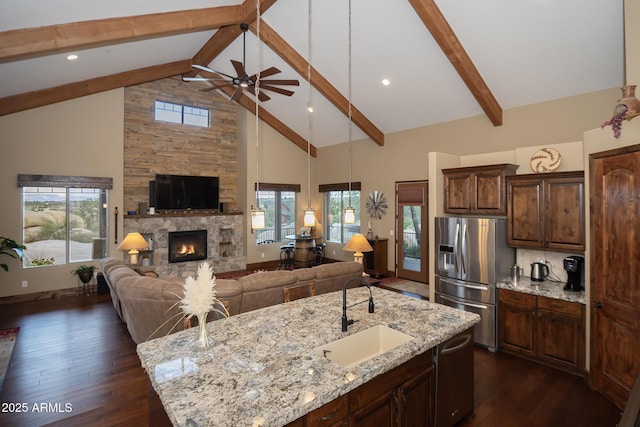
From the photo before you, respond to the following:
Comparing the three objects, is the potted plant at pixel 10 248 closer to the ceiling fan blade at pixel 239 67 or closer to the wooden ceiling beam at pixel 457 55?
the ceiling fan blade at pixel 239 67

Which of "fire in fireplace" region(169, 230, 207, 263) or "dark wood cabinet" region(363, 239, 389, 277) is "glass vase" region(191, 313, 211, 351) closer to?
"dark wood cabinet" region(363, 239, 389, 277)

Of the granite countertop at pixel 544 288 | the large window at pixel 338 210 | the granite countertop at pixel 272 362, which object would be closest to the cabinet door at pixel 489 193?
the granite countertop at pixel 544 288

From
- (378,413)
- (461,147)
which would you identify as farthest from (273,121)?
(378,413)

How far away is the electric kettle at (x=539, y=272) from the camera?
14.1ft

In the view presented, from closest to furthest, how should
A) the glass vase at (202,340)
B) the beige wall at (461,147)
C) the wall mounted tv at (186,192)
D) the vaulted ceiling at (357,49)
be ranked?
the glass vase at (202,340)
the vaulted ceiling at (357,49)
the beige wall at (461,147)
the wall mounted tv at (186,192)

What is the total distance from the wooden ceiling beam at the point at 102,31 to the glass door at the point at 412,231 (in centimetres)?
522

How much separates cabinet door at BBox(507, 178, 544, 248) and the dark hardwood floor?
1.54 metres

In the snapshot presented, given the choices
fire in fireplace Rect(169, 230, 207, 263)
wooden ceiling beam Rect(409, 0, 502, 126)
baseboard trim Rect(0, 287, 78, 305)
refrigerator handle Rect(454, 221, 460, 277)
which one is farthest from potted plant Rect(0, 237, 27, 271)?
wooden ceiling beam Rect(409, 0, 502, 126)

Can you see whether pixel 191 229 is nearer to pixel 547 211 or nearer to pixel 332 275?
pixel 332 275

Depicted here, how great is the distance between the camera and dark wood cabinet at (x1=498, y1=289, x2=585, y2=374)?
11.7 ft

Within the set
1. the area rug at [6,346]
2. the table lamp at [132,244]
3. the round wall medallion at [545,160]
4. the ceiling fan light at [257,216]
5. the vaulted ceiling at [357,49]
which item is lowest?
the area rug at [6,346]

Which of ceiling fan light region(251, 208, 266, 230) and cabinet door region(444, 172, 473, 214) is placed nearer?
ceiling fan light region(251, 208, 266, 230)

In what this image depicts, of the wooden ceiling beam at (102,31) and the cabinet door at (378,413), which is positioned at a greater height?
the wooden ceiling beam at (102,31)

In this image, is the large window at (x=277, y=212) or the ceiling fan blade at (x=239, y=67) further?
the large window at (x=277, y=212)
